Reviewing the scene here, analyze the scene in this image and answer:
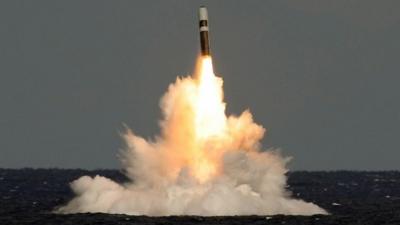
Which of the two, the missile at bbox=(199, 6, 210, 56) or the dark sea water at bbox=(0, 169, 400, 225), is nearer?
the dark sea water at bbox=(0, 169, 400, 225)

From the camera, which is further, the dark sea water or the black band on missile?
the black band on missile

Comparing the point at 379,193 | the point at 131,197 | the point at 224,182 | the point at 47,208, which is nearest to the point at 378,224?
the point at 224,182

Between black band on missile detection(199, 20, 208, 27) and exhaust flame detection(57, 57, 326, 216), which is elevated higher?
black band on missile detection(199, 20, 208, 27)

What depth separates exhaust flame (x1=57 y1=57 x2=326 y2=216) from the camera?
279 feet

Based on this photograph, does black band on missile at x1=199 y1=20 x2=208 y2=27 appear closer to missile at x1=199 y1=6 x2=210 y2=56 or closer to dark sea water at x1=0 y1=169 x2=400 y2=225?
missile at x1=199 y1=6 x2=210 y2=56

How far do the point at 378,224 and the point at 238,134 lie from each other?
10.5 metres

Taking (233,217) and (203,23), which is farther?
(203,23)

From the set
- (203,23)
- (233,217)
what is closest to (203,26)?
(203,23)

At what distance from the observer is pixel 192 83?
90.6m

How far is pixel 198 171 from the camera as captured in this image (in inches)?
3445

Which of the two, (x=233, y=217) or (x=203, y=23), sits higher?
(x=203, y=23)

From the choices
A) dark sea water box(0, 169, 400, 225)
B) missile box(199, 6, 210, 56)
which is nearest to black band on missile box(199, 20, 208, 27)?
missile box(199, 6, 210, 56)

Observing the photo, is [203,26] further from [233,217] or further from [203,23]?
[233,217]

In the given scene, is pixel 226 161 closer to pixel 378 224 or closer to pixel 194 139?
pixel 194 139
